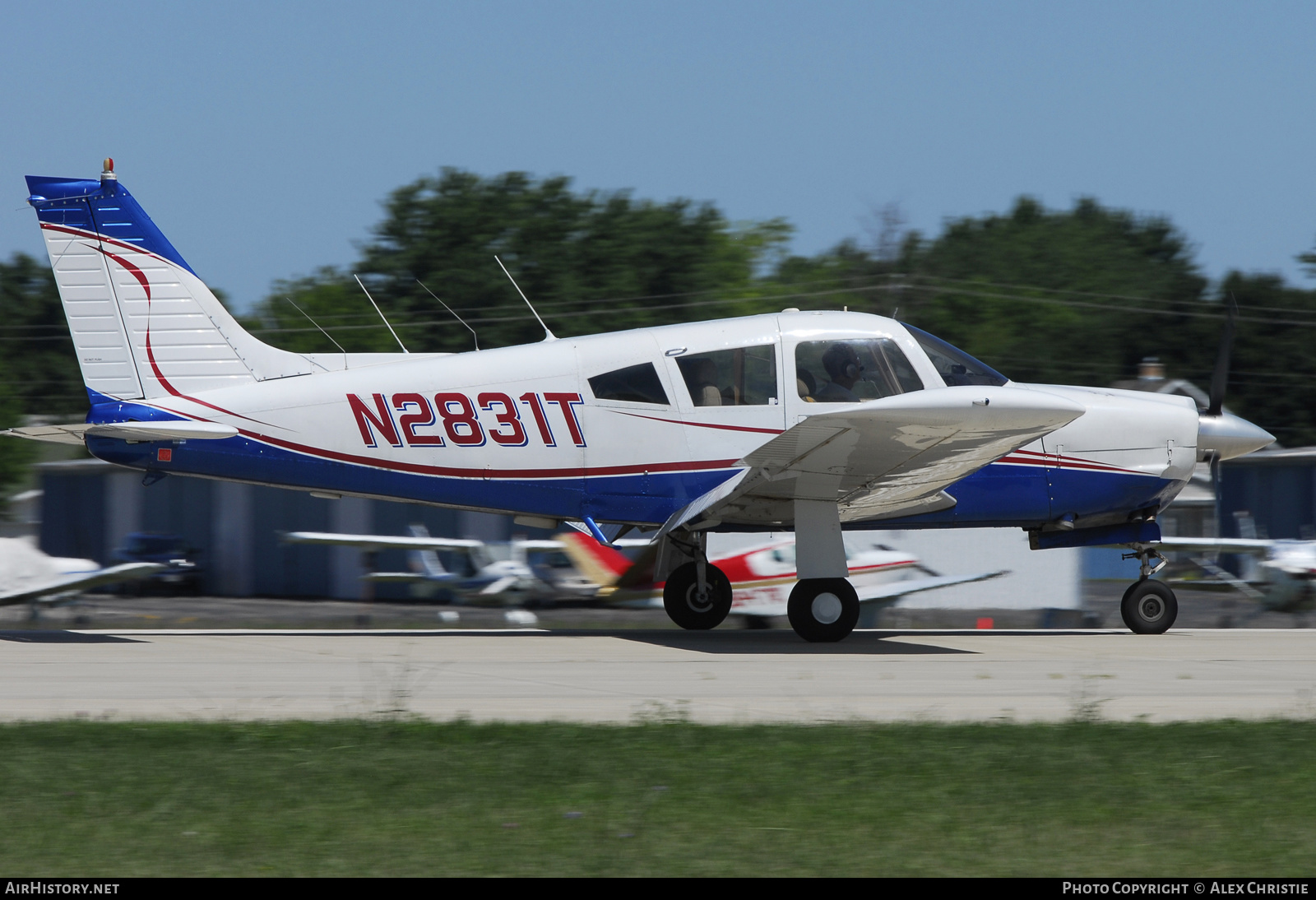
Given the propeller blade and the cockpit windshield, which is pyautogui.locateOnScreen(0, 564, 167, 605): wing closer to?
the cockpit windshield

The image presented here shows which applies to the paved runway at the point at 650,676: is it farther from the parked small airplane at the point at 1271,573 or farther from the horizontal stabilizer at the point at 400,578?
the horizontal stabilizer at the point at 400,578

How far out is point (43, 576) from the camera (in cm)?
1744

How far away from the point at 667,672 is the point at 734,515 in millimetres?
2676

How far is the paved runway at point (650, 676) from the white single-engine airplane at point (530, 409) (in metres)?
1.26

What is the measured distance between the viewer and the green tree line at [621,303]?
42062 millimetres

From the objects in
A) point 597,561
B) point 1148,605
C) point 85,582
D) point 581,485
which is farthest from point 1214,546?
point 85,582

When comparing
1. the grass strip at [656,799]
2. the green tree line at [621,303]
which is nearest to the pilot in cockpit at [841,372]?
the grass strip at [656,799]

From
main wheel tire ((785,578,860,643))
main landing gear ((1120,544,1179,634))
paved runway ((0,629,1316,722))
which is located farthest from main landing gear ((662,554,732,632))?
main landing gear ((1120,544,1179,634))

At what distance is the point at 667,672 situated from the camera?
9.23 metres

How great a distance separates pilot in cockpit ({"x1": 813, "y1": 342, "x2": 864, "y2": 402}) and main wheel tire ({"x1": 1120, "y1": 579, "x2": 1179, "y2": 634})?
11.5ft

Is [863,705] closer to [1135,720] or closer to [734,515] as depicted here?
[1135,720]

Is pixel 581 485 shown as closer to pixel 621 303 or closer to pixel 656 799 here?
pixel 656 799

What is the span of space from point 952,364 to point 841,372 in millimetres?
1009

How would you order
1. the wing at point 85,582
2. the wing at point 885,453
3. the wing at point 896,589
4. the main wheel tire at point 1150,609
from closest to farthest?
1. the wing at point 885,453
2. the main wheel tire at point 1150,609
3. the wing at point 85,582
4. the wing at point 896,589
